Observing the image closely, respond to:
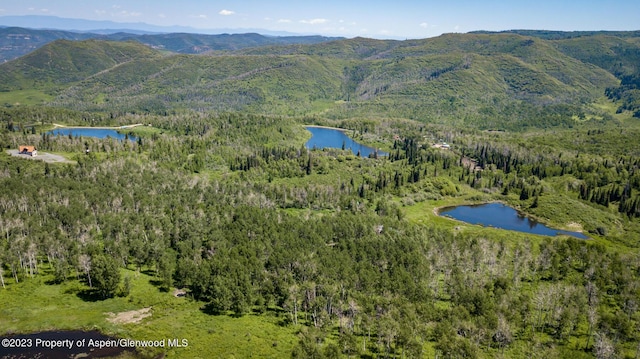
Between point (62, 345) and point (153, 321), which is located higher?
point (153, 321)

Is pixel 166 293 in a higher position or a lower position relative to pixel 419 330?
lower

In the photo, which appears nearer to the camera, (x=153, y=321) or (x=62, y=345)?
(x=62, y=345)

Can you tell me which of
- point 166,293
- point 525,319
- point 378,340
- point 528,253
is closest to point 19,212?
point 166,293

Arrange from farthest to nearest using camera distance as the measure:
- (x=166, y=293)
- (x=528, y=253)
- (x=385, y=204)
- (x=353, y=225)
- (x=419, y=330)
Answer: (x=385, y=204)
(x=353, y=225)
(x=528, y=253)
(x=166, y=293)
(x=419, y=330)

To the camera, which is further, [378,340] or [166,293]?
[166,293]

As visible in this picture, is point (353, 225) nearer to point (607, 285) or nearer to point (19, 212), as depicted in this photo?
point (607, 285)

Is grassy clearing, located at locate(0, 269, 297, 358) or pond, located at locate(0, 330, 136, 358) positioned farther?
grassy clearing, located at locate(0, 269, 297, 358)

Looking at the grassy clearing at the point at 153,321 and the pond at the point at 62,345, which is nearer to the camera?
the pond at the point at 62,345

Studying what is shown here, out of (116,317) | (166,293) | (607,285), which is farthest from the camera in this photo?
(607,285)
